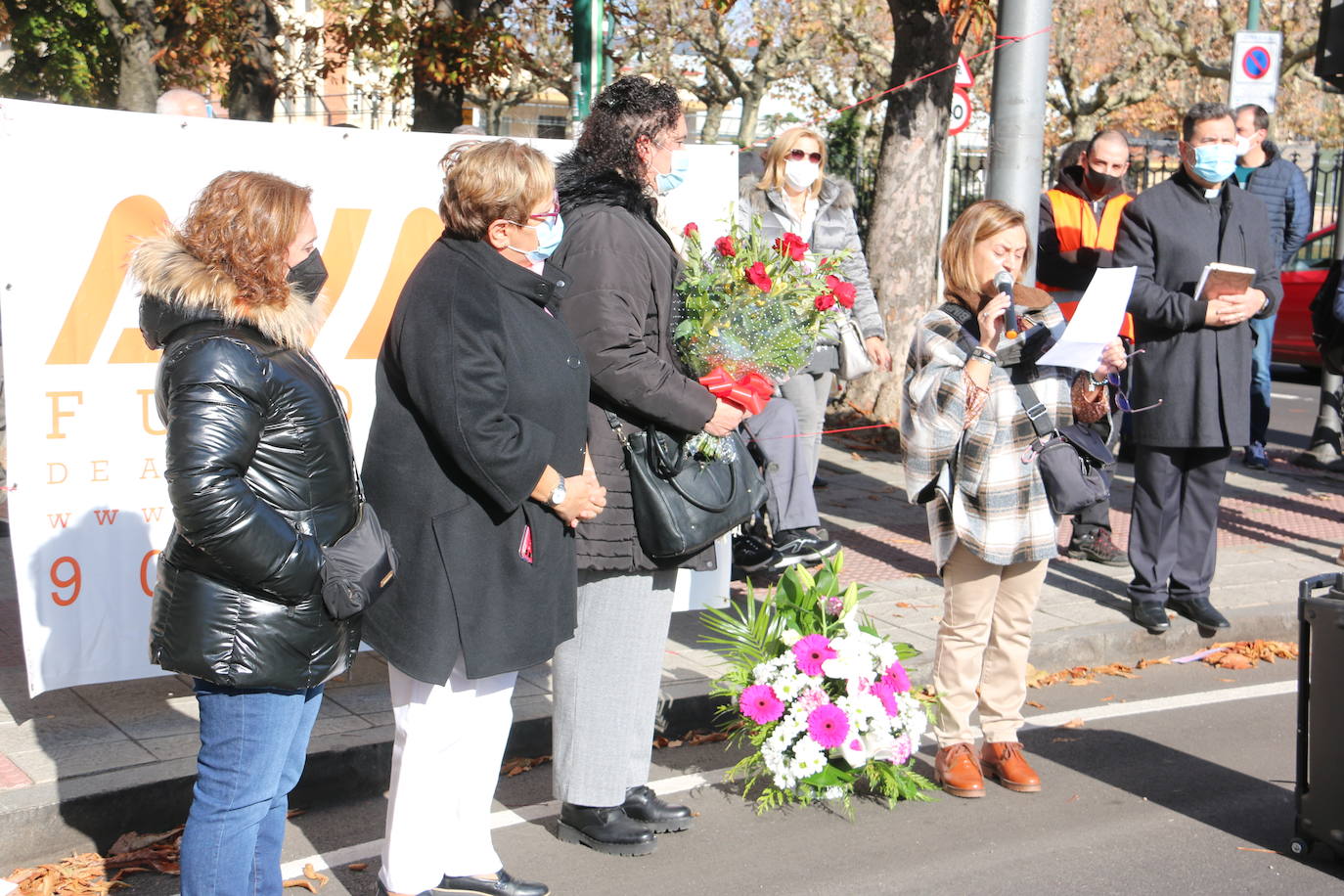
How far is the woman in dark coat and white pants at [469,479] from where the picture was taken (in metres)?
3.32

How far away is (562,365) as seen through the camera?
3.53 m

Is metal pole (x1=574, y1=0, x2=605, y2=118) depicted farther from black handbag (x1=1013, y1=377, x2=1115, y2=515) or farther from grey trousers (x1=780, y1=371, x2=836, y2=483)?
black handbag (x1=1013, y1=377, x2=1115, y2=515)

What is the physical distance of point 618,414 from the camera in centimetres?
390

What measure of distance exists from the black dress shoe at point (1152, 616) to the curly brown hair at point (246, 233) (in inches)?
178

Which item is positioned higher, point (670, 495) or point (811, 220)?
point (811, 220)

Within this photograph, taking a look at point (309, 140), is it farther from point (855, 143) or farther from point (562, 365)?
point (855, 143)

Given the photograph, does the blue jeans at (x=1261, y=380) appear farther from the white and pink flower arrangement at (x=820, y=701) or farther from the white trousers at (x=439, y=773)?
the white trousers at (x=439, y=773)

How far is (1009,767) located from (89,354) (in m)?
3.31

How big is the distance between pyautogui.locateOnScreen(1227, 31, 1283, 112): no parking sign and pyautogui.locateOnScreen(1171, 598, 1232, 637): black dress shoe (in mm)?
5821

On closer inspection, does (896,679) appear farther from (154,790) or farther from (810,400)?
(810,400)

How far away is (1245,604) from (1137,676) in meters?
1.02

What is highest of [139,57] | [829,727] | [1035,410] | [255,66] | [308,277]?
[139,57]

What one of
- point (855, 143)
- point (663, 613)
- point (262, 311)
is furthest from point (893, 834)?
point (855, 143)

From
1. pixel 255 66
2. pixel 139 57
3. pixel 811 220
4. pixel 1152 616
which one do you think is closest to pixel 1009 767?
pixel 1152 616
